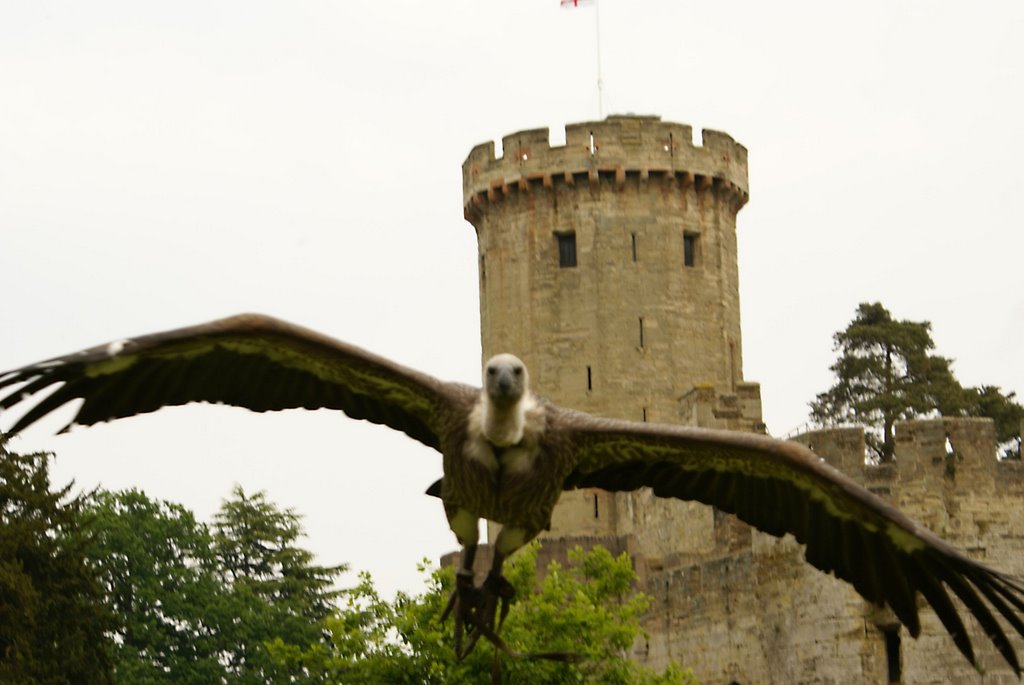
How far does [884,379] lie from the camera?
63.6m

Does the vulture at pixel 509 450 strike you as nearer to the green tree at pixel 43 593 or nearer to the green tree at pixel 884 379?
the green tree at pixel 43 593

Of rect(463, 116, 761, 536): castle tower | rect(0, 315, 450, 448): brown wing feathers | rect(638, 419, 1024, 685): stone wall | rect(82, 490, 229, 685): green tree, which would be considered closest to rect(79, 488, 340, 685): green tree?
rect(82, 490, 229, 685): green tree

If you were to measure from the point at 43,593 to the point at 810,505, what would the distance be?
2813 cm

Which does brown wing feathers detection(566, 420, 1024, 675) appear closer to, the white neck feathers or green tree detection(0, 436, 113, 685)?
the white neck feathers

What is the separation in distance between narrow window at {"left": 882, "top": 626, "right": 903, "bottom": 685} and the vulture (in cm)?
2548

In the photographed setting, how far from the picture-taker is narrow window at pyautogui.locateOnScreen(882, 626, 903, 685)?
41.2 meters

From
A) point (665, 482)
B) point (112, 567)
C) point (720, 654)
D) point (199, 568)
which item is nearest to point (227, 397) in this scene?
point (665, 482)

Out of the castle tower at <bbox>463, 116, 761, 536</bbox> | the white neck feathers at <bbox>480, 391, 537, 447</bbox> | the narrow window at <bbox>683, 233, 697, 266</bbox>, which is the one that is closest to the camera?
the white neck feathers at <bbox>480, 391, 537, 447</bbox>

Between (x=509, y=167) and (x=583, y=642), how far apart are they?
2973cm

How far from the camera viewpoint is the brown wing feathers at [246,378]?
1492 cm

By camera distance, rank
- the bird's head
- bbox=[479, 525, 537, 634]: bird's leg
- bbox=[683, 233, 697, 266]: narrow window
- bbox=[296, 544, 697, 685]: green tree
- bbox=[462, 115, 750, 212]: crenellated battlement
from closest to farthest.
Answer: the bird's head, bbox=[479, 525, 537, 634]: bird's leg, bbox=[296, 544, 697, 685]: green tree, bbox=[462, 115, 750, 212]: crenellated battlement, bbox=[683, 233, 697, 266]: narrow window

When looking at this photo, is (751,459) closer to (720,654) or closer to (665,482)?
(665,482)

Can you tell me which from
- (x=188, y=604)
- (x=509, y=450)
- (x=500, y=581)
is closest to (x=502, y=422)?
(x=509, y=450)

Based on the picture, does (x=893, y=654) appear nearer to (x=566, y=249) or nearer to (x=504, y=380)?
(x=566, y=249)
